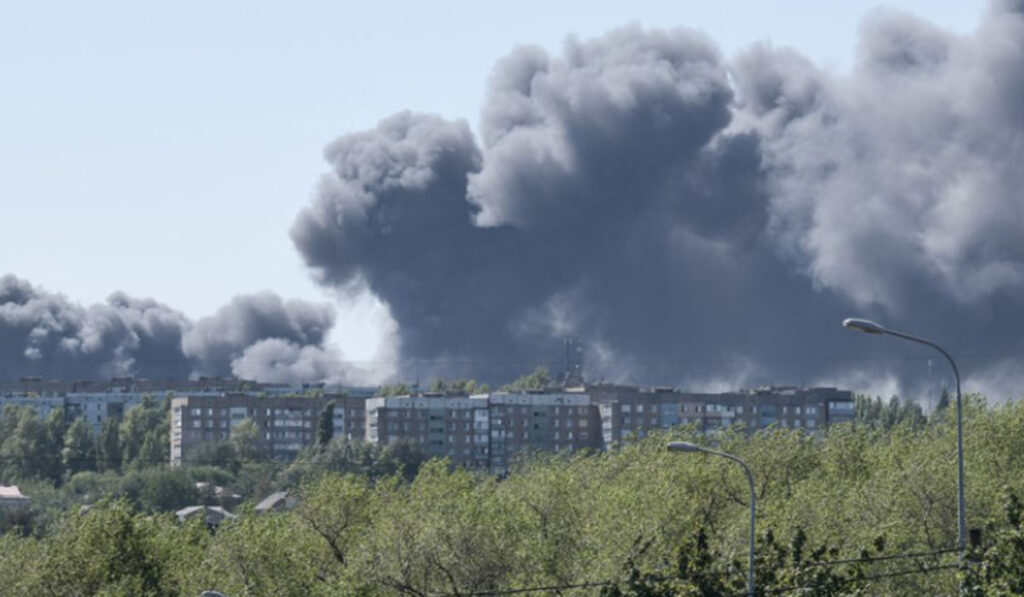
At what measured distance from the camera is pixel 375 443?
18812 cm

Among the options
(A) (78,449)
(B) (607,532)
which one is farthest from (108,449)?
(B) (607,532)

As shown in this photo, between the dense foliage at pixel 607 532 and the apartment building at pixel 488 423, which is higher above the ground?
the apartment building at pixel 488 423

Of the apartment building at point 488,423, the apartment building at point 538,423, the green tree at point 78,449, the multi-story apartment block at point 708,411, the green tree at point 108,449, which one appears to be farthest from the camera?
the multi-story apartment block at point 708,411

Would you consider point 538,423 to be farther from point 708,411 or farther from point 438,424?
point 708,411

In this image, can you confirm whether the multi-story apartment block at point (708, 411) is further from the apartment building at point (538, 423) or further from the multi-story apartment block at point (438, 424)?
the multi-story apartment block at point (438, 424)

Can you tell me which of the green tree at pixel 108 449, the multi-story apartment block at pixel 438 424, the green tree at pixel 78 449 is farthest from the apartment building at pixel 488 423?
the green tree at pixel 78 449

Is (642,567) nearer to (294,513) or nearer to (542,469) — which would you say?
(294,513)

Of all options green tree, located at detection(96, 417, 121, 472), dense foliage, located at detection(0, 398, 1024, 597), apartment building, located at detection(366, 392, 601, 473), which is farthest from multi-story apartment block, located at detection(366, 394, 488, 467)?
dense foliage, located at detection(0, 398, 1024, 597)

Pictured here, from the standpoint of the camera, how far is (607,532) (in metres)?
54.8

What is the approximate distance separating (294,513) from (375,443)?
121585 mm

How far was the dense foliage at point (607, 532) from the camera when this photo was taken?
4759 cm

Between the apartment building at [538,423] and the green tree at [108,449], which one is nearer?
the green tree at [108,449]

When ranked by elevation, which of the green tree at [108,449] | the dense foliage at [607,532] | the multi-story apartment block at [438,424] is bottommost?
the dense foliage at [607,532]

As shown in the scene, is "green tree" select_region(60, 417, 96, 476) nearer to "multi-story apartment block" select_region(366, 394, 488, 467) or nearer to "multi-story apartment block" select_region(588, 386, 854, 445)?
"multi-story apartment block" select_region(366, 394, 488, 467)
